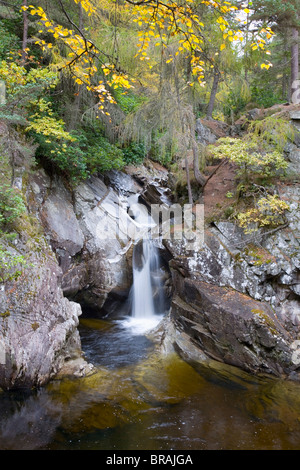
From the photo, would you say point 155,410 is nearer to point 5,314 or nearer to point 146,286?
point 5,314

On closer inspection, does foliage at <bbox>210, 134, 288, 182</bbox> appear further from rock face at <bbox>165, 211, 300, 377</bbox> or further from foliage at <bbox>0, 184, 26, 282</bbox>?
foliage at <bbox>0, 184, 26, 282</bbox>

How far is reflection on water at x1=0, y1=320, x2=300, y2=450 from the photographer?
4719 mm

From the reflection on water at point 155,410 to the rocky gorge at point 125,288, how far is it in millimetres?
475

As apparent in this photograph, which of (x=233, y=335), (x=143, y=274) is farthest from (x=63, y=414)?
(x=143, y=274)

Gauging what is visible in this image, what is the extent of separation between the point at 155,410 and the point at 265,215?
5.89 metres

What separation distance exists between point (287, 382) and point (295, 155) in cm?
674

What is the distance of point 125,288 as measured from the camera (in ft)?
35.4

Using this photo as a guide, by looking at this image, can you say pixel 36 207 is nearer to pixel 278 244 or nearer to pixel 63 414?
pixel 63 414

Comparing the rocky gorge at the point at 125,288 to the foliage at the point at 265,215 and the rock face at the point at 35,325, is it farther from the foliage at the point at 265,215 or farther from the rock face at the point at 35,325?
the foliage at the point at 265,215

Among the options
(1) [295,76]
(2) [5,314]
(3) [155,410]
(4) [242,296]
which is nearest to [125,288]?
(4) [242,296]

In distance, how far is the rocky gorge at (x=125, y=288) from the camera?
6.30 metres

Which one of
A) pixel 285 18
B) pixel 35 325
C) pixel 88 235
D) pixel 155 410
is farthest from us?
A: pixel 285 18

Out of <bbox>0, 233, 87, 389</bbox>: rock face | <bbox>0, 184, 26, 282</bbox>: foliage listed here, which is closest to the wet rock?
<bbox>0, 233, 87, 389</bbox>: rock face

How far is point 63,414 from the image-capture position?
5.31m
